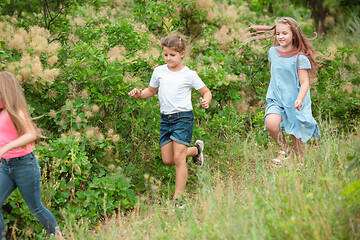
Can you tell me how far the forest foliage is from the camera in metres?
3.93

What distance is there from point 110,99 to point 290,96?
1917mm

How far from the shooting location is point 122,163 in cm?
461

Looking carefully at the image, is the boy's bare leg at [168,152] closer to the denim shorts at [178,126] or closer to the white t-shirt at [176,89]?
the denim shorts at [178,126]

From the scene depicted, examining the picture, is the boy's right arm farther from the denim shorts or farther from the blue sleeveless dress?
the blue sleeveless dress

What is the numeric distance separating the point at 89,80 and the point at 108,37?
4.19 feet

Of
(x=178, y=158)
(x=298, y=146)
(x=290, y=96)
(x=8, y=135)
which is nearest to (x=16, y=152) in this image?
(x=8, y=135)

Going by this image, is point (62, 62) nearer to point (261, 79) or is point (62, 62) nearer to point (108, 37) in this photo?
point (108, 37)

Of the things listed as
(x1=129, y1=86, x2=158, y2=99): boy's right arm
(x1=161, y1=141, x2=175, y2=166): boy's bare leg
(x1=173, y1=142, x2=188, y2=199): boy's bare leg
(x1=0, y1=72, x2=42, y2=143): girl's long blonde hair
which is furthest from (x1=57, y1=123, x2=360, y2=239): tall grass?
(x1=129, y1=86, x2=158, y2=99): boy's right arm

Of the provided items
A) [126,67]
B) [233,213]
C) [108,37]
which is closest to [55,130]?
[126,67]

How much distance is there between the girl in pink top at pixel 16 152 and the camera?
3221 mm

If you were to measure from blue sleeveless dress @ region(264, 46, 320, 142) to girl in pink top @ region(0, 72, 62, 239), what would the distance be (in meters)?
2.53

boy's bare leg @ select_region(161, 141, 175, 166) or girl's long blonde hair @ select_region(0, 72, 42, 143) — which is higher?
girl's long blonde hair @ select_region(0, 72, 42, 143)

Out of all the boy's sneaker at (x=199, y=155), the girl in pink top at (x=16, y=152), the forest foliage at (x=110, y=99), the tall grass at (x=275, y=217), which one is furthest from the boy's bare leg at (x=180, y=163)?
the girl in pink top at (x=16, y=152)

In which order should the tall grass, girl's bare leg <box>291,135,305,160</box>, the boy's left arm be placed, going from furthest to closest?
girl's bare leg <box>291,135,305,160</box>, the boy's left arm, the tall grass
